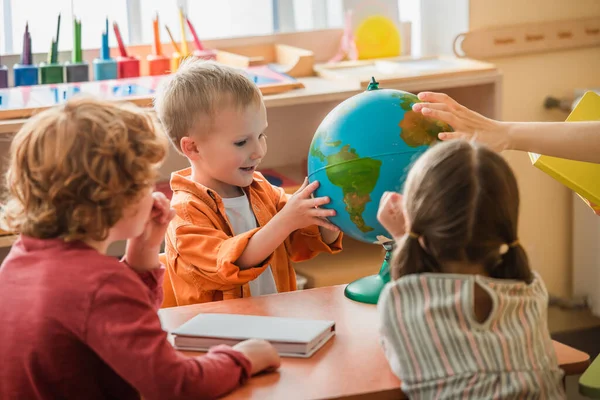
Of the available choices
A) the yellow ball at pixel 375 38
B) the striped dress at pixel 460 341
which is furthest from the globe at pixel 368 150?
the yellow ball at pixel 375 38

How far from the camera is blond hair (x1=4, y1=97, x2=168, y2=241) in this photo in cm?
148

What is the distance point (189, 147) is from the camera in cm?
220

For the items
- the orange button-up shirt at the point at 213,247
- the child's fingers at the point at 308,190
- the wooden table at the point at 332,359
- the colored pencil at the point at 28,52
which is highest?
the colored pencil at the point at 28,52

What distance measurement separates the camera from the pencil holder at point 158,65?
11.1 feet

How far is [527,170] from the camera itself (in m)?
3.91

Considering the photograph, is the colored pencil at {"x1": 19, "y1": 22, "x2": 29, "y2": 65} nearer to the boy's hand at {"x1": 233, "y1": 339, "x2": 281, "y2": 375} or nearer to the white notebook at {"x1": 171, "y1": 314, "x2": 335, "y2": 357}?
the white notebook at {"x1": 171, "y1": 314, "x2": 335, "y2": 357}

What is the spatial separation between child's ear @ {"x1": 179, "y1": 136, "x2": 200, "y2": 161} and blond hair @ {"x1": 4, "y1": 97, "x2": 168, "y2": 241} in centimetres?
62

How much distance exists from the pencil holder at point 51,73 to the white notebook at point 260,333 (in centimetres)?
173

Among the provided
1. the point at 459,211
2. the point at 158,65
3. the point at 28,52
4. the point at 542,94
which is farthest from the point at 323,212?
the point at 542,94

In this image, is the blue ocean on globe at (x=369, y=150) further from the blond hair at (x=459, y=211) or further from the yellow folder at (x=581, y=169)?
the yellow folder at (x=581, y=169)

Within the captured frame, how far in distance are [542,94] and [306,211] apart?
2.24m

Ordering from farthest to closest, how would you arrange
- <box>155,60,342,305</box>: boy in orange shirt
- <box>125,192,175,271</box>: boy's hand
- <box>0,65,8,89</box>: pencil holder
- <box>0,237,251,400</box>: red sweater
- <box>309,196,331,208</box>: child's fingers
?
<box>0,65,8,89</box>: pencil holder → <box>155,60,342,305</box>: boy in orange shirt → <box>309,196,331,208</box>: child's fingers → <box>125,192,175,271</box>: boy's hand → <box>0,237,251,400</box>: red sweater

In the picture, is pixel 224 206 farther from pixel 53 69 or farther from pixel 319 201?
pixel 53 69

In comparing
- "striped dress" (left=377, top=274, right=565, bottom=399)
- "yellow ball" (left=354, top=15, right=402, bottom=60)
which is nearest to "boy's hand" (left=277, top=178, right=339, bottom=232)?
"striped dress" (left=377, top=274, right=565, bottom=399)
